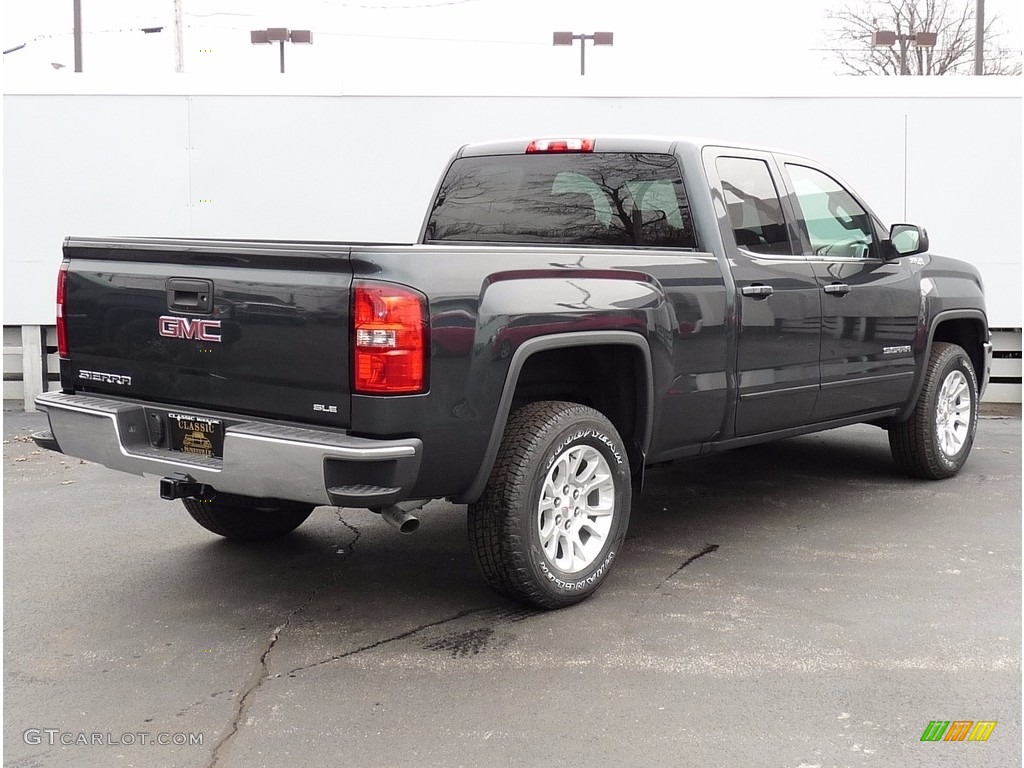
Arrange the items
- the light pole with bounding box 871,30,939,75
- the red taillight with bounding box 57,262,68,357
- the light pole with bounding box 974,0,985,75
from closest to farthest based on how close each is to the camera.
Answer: the red taillight with bounding box 57,262,68,357
the light pole with bounding box 871,30,939,75
the light pole with bounding box 974,0,985,75

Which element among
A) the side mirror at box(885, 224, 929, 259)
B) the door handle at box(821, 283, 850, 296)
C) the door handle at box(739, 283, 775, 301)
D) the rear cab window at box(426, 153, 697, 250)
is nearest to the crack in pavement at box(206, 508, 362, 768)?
the rear cab window at box(426, 153, 697, 250)

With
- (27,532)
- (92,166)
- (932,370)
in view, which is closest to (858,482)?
(932,370)

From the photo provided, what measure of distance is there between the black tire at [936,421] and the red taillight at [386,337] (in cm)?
394

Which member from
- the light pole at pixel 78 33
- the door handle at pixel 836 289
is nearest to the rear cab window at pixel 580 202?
the door handle at pixel 836 289

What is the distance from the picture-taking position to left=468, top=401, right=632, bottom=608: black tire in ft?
13.6

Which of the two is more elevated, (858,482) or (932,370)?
(932,370)

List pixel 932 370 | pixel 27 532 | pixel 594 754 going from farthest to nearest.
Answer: pixel 932 370, pixel 27 532, pixel 594 754

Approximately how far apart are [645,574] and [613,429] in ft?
2.51

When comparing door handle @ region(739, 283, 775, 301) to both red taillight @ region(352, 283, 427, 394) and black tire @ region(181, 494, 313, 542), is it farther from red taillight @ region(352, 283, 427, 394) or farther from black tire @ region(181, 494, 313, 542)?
black tire @ region(181, 494, 313, 542)

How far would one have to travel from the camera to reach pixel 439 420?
383 cm

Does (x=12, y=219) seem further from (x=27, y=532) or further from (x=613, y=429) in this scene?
(x=613, y=429)

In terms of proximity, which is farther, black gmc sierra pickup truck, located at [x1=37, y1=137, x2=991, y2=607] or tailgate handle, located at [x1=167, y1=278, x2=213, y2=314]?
tailgate handle, located at [x1=167, y1=278, x2=213, y2=314]

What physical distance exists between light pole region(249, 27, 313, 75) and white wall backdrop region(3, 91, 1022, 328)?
19204 millimetres

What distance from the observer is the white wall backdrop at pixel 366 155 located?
9453mm
